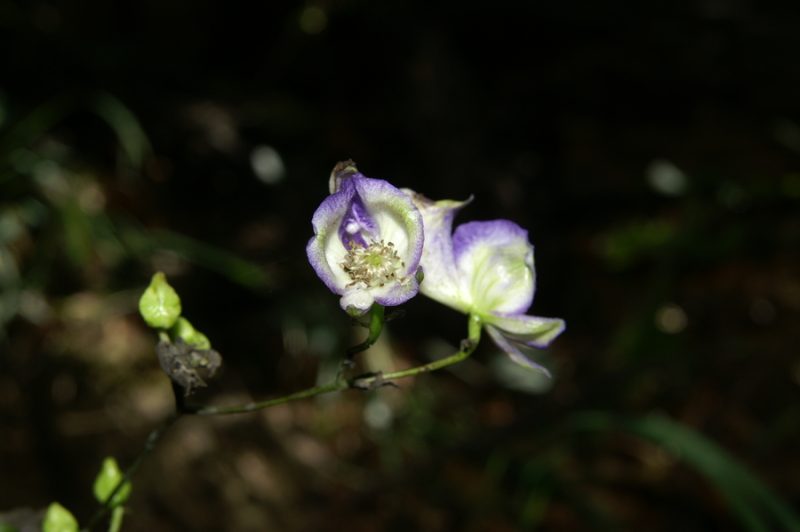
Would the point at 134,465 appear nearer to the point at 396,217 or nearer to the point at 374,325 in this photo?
the point at 374,325

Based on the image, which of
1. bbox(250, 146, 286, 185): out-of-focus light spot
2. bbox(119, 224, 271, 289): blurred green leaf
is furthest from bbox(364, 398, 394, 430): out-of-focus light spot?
bbox(250, 146, 286, 185): out-of-focus light spot

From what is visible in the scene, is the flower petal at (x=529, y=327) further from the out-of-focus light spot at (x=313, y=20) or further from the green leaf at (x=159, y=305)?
the out-of-focus light spot at (x=313, y=20)

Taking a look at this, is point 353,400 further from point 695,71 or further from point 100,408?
point 695,71

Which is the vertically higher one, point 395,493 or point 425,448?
point 425,448

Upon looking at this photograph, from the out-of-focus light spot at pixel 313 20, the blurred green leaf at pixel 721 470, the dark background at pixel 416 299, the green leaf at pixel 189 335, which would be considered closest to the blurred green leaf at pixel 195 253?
the dark background at pixel 416 299

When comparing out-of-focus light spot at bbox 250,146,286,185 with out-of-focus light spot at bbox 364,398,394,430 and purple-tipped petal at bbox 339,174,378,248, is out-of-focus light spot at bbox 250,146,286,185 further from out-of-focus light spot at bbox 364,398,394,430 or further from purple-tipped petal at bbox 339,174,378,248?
purple-tipped petal at bbox 339,174,378,248

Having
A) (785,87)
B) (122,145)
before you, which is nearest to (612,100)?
(785,87)
